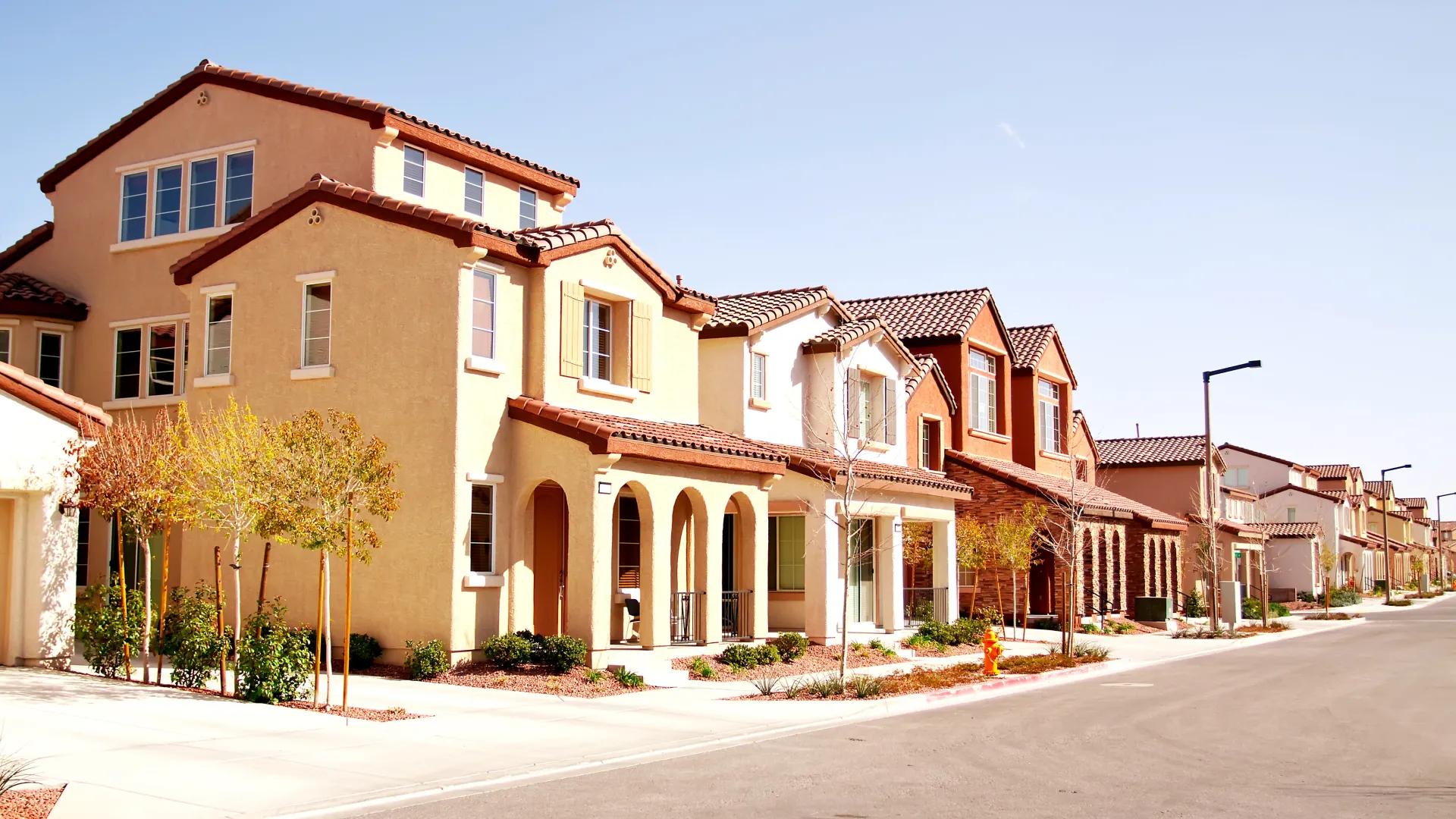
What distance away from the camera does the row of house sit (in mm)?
19844

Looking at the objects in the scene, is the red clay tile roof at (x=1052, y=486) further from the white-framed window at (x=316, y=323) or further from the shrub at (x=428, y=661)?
the white-framed window at (x=316, y=323)

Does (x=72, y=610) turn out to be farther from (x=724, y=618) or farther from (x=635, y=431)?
(x=724, y=618)

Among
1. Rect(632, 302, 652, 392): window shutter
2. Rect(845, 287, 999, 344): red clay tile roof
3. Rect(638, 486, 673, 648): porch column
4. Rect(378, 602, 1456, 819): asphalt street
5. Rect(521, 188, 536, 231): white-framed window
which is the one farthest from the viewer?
Rect(845, 287, 999, 344): red clay tile roof

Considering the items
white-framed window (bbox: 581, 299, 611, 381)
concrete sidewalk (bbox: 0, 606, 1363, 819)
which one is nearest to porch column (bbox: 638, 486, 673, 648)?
concrete sidewalk (bbox: 0, 606, 1363, 819)

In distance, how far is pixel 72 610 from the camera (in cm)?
1861

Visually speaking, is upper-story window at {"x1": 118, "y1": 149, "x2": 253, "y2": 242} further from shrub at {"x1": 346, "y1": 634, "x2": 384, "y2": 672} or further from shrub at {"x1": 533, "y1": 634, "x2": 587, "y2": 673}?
shrub at {"x1": 533, "y1": 634, "x2": 587, "y2": 673}

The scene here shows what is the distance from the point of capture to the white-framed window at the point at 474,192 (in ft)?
82.5

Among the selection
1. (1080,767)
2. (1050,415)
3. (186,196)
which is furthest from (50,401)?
(1050,415)

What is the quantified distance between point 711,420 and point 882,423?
591cm

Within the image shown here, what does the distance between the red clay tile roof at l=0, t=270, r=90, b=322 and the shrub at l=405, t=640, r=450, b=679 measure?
490 inches

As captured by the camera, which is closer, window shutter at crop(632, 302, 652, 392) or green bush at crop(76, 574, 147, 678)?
green bush at crop(76, 574, 147, 678)

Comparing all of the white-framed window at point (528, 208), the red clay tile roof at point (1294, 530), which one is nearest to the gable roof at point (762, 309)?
the white-framed window at point (528, 208)

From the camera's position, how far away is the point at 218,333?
73.7ft

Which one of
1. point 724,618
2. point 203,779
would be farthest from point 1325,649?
point 203,779
